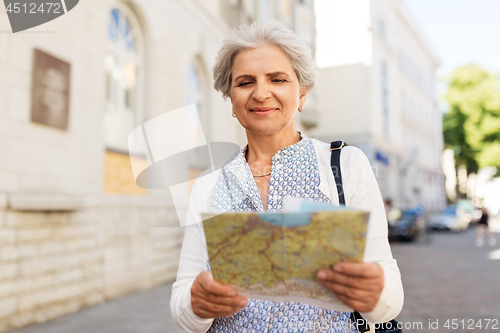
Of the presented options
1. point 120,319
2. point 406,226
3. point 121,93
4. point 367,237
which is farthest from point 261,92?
point 406,226

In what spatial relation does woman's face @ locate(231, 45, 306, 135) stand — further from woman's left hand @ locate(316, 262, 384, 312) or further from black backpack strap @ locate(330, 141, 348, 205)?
woman's left hand @ locate(316, 262, 384, 312)

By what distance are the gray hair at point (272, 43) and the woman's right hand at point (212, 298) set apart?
0.87 m

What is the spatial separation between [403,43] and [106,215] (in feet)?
96.1

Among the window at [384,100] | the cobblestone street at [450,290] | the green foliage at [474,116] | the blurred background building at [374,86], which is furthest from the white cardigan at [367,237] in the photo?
the green foliage at [474,116]

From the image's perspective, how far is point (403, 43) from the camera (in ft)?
98.2

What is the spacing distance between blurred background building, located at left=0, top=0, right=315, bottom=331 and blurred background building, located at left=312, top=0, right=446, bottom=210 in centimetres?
1068

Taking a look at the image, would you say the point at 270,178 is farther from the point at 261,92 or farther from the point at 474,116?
the point at 474,116

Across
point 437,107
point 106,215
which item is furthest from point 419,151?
point 106,215

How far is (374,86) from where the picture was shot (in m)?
22.7

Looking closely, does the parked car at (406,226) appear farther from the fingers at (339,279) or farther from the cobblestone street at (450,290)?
the fingers at (339,279)

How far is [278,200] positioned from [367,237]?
1.15 ft

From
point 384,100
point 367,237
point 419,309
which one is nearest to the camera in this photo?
point 367,237

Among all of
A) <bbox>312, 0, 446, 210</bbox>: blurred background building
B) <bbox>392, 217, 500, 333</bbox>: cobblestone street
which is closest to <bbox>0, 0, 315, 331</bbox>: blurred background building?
<bbox>392, 217, 500, 333</bbox>: cobblestone street

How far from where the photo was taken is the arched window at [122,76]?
6.89 m
